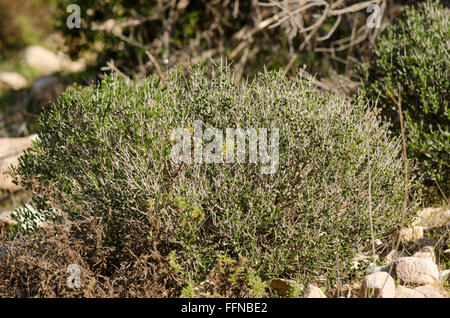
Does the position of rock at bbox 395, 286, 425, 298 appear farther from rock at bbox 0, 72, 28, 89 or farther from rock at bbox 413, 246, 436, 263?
rock at bbox 0, 72, 28, 89

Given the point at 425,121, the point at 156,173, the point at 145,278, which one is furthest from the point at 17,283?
the point at 425,121

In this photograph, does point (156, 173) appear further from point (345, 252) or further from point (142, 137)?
point (345, 252)

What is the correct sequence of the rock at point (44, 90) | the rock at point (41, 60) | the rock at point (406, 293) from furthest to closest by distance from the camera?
the rock at point (41, 60) < the rock at point (44, 90) < the rock at point (406, 293)

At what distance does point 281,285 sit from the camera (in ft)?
12.0

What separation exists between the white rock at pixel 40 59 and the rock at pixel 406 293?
503 inches

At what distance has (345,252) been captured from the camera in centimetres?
381

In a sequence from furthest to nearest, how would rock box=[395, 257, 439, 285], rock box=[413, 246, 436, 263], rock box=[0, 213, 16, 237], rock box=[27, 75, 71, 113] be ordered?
rock box=[27, 75, 71, 113] < rock box=[0, 213, 16, 237] < rock box=[413, 246, 436, 263] < rock box=[395, 257, 439, 285]

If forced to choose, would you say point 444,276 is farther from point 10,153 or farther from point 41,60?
point 41,60

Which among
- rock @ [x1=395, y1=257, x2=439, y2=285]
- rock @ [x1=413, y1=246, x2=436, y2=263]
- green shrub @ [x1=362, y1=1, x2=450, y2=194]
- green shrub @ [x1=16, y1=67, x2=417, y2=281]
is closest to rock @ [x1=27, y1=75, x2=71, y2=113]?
green shrub @ [x1=16, y1=67, x2=417, y2=281]

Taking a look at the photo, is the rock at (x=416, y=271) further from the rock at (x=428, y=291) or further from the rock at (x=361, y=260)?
the rock at (x=361, y=260)

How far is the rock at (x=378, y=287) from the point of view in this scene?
3279 mm

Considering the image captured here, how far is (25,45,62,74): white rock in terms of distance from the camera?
47.5ft

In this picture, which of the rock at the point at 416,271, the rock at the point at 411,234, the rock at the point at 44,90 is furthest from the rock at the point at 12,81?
the rock at the point at 416,271

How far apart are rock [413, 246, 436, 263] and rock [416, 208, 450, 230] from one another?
454 millimetres
